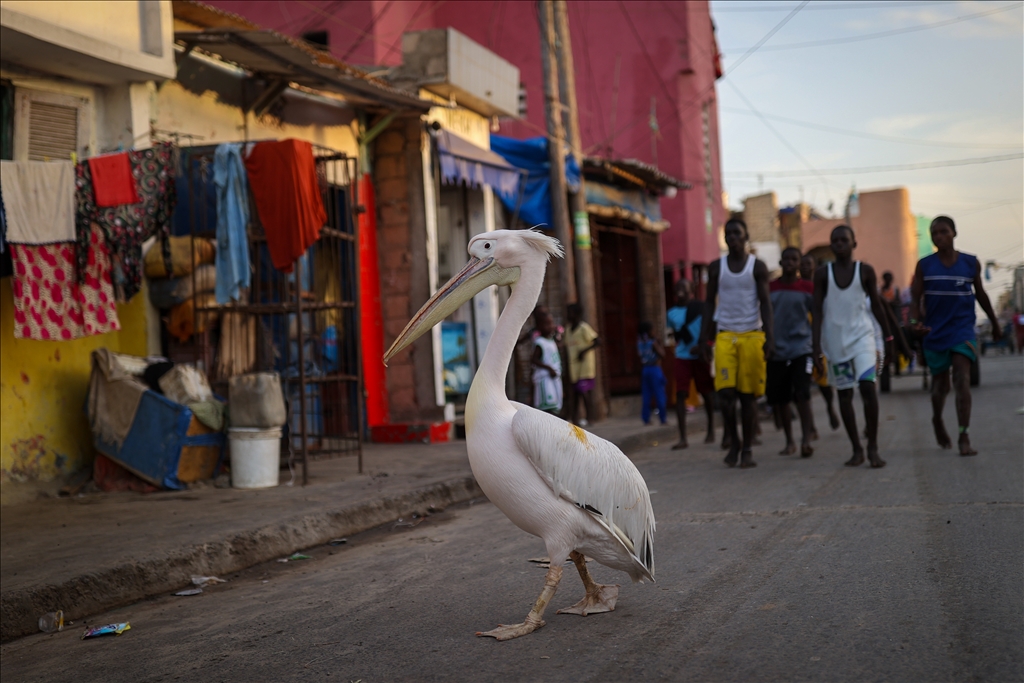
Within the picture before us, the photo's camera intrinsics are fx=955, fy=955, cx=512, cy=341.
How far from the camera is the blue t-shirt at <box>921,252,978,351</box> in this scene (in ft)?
26.4

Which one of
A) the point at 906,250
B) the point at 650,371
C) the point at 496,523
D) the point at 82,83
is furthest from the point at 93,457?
the point at 906,250

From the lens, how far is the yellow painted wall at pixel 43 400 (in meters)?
7.76

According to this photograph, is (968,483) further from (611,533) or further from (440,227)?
(440,227)

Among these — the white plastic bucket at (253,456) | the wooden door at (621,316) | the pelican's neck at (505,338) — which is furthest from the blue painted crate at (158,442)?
the wooden door at (621,316)

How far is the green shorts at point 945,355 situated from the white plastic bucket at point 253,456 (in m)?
5.65

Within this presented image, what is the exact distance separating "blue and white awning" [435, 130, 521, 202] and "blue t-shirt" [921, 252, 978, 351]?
6.31 meters

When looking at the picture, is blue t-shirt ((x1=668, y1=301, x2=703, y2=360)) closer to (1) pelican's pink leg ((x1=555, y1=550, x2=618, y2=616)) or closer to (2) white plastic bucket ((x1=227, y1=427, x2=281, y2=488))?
(2) white plastic bucket ((x1=227, y1=427, x2=281, y2=488))

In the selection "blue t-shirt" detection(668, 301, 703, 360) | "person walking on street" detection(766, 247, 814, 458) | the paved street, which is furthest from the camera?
"blue t-shirt" detection(668, 301, 703, 360)

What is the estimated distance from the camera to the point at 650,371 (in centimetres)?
1294

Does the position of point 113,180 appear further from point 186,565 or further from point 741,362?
point 741,362

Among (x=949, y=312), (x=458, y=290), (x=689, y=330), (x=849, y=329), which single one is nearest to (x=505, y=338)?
(x=458, y=290)

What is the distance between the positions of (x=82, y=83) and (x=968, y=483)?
8.07m

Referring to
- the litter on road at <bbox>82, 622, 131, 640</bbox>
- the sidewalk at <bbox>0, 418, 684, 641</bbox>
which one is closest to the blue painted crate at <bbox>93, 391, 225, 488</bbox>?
the sidewalk at <bbox>0, 418, 684, 641</bbox>

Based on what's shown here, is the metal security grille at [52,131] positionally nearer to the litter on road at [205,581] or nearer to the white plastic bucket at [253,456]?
the white plastic bucket at [253,456]
